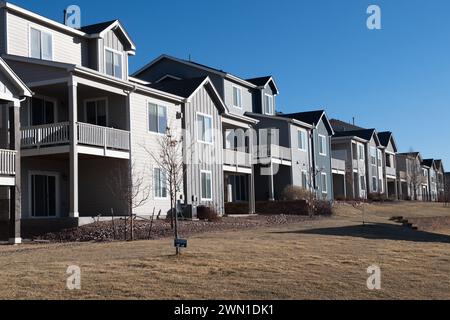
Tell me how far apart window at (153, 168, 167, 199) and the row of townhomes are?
0.06 metres

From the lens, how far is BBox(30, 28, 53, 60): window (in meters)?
26.2

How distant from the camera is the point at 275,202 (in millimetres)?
36719

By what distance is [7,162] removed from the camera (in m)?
20.5

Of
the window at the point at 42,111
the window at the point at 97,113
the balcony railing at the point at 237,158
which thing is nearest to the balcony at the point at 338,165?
the balcony railing at the point at 237,158

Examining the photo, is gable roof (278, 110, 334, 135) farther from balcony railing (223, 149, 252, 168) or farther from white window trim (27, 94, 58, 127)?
white window trim (27, 94, 58, 127)

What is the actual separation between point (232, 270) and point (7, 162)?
11.6m

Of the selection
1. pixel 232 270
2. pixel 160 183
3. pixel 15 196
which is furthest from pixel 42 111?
pixel 232 270

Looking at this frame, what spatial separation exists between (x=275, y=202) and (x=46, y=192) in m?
15.3

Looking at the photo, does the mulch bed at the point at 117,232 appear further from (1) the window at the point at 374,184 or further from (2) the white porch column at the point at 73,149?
(1) the window at the point at 374,184

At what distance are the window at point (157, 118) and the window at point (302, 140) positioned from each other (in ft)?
57.1

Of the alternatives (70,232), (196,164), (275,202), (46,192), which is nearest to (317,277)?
(70,232)

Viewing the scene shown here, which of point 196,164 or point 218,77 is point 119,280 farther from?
point 218,77

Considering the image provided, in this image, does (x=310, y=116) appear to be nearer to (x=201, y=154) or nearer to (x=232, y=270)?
(x=201, y=154)

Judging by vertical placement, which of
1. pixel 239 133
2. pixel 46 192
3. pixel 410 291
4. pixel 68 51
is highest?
pixel 68 51
